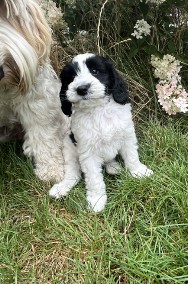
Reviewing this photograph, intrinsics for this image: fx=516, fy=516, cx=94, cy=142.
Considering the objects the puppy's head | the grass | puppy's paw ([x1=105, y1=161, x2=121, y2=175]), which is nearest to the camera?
the grass

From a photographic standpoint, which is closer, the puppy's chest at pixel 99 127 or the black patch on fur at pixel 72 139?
the puppy's chest at pixel 99 127

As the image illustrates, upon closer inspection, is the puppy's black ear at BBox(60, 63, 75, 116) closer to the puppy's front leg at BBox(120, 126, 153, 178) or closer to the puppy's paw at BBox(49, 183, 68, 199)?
the puppy's front leg at BBox(120, 126, 153, 178)

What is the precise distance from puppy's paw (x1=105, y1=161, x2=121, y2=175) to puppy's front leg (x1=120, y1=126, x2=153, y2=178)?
0.07m

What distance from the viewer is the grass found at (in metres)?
2.63

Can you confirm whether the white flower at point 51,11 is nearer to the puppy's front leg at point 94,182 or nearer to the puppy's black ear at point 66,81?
the puppy's black ear at point 66,81

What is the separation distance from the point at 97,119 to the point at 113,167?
45cm

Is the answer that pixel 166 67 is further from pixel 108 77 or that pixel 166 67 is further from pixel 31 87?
pixel 31 87

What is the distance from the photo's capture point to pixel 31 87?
307 centimetres


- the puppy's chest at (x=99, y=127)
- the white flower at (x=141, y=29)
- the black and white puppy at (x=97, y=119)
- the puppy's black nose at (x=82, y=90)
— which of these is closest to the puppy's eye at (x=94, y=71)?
the black and white puppy at (x=97, y=119)

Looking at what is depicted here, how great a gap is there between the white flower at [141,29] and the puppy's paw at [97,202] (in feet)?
4.15

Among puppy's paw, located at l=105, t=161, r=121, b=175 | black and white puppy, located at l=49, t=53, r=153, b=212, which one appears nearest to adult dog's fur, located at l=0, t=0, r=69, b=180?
black and white puppy, located at l=49, t=53, r=153, b=212

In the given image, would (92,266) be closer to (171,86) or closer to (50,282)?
(50,282)

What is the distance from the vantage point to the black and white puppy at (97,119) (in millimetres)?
2779

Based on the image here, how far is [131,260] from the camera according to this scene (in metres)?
2.60
